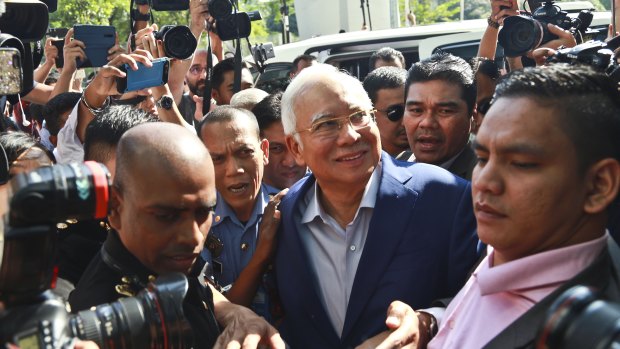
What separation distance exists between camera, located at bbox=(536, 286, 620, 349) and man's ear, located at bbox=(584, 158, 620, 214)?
55cm

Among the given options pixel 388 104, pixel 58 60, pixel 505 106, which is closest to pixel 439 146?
pixel 388 104

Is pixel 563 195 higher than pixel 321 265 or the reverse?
higher

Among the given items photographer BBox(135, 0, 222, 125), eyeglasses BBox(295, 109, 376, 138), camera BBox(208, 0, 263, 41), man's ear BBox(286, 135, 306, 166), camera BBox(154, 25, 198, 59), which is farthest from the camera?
camera BBox(208, 0, 263, 41)

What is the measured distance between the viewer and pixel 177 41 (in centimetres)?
498

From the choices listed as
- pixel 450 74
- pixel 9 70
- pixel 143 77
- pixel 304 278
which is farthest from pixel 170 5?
pixel 304 278

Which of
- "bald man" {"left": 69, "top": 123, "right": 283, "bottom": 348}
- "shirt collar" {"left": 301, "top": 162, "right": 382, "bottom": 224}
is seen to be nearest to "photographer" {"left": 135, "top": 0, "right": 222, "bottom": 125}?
"shirt collar" {"left": 301, "top": 162, "right": 382, "bottom": 224}

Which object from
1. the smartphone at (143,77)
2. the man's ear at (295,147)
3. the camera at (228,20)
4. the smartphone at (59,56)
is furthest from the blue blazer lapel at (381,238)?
the smartphone at (59,56)

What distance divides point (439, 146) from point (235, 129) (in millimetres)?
1024

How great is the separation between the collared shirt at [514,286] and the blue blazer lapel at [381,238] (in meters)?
0.67

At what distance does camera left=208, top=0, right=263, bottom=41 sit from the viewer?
5824 millimetres

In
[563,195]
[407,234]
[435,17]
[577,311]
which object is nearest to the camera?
[577,311]

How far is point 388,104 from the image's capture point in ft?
15.7

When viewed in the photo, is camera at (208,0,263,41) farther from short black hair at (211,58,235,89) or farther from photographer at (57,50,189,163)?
photographer at (57,50,189,163)

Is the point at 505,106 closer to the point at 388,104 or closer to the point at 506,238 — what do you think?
the point at 506,238
